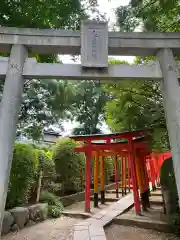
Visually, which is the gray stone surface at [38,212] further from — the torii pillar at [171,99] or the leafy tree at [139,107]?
the torii pillar at [171,99]

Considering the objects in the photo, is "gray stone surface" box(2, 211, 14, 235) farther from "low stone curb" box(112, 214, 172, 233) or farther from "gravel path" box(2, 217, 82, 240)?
"low stone curb" box(112, 214, 172, 233)

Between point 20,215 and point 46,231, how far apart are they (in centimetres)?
82

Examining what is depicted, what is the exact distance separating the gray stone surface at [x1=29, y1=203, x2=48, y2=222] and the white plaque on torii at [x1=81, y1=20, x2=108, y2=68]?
5.19 meters

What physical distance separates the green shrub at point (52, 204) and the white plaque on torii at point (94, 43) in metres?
6.03

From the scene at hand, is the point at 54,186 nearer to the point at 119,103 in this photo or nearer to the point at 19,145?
the point at 19,145

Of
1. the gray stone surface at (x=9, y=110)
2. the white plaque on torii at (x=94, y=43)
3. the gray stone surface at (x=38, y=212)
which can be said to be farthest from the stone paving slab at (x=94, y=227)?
Answer: the white plaque on torii at (x=94, y=43)

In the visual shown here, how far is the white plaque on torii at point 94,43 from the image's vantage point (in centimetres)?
336

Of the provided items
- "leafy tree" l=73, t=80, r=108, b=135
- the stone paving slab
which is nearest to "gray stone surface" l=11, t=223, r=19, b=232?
the stone paving slab

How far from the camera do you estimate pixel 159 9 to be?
435 centimetres

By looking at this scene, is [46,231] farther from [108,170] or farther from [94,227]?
[108,170]

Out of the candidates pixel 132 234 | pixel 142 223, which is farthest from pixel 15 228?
pixel 142 223

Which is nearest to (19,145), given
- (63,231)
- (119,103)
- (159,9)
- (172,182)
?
(63,231)

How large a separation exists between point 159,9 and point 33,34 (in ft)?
8.28

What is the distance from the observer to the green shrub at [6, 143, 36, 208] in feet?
21.3
